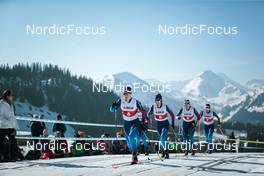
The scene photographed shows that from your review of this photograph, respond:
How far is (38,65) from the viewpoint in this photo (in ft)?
378

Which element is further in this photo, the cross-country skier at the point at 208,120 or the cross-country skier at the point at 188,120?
the cross-country skier at the point at 208,120

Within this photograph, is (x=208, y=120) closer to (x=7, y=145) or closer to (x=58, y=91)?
(x=7, y=145)

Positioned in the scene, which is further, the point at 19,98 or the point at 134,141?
the point at 19,98

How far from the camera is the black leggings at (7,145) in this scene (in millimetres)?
11023

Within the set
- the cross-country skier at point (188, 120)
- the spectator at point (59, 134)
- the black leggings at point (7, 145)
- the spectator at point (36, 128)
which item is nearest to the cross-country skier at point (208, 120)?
the cross-country skier at point (188, 120)

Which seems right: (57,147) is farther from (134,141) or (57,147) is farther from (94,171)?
(94,171)

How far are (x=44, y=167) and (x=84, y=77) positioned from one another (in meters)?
84.3

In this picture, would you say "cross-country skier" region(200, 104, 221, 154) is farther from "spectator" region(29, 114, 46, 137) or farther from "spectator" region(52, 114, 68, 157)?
"spectator" region(29, 114, 46, 137)

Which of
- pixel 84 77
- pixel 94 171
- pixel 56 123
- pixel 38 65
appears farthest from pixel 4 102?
pixel 38 65

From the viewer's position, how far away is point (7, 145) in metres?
11.3

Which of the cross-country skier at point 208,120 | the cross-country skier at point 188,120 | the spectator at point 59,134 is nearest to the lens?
the spectator at point 59,134

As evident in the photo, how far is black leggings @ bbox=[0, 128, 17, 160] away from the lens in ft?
36.2

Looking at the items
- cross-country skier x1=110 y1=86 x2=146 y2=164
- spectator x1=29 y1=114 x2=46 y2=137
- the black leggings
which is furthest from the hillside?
the black leggings

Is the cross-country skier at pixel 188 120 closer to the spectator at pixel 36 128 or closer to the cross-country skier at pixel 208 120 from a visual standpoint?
the cross-country skier at pixel 208 120
